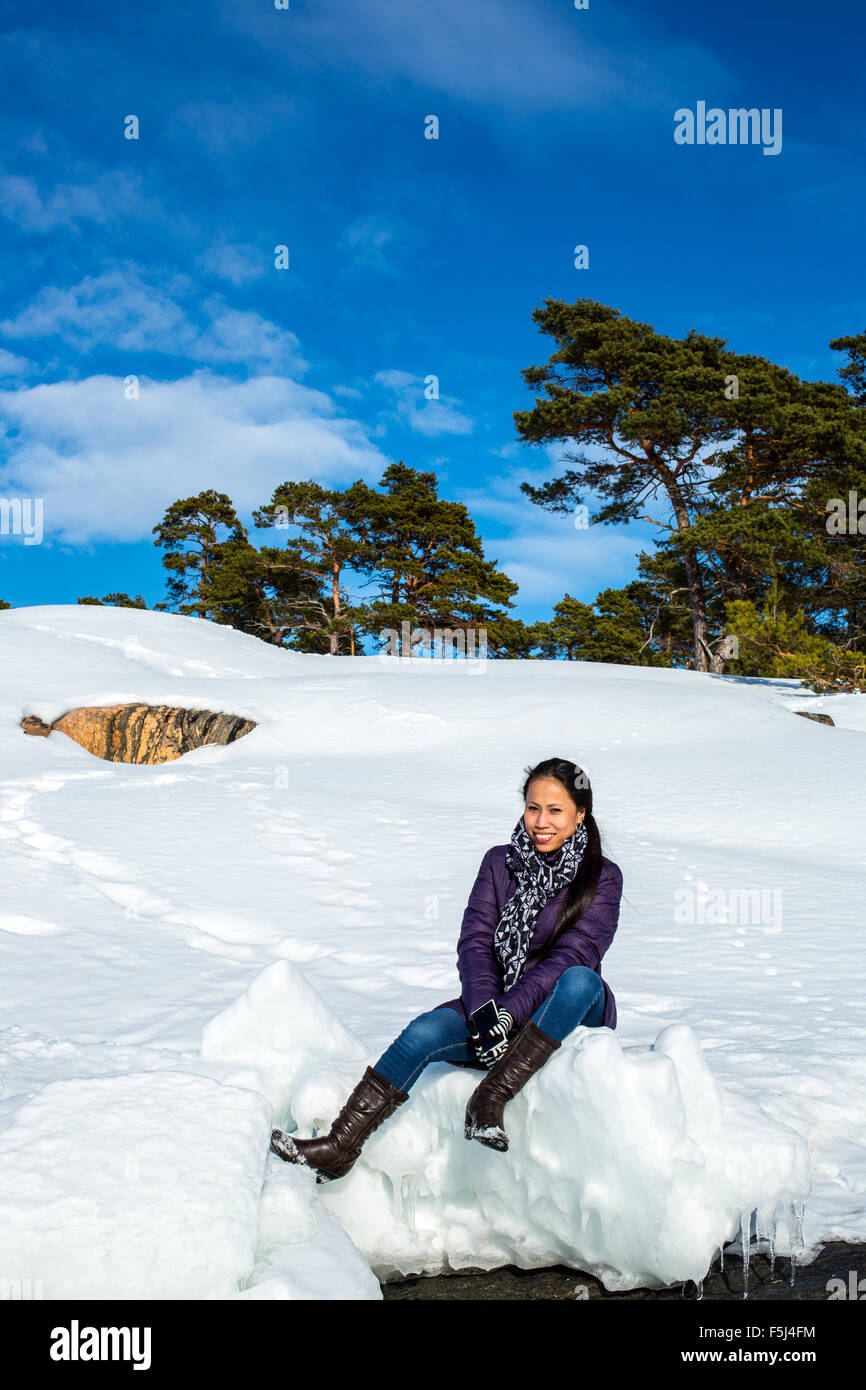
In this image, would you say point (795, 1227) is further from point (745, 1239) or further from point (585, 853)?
point (585, 853)

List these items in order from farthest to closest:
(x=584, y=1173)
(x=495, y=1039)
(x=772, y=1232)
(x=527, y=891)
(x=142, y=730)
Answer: (x=142, y=730)
(x=527, y=891)
(x=495, y=1039)
(x=772, y=1232)
(x=584, y=1173)

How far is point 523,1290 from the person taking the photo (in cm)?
246

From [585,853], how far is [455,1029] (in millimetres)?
740

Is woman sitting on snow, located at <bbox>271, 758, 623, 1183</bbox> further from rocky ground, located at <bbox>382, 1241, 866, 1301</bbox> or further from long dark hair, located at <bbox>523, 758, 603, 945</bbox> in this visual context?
rocky ground, located at <bbox>382, 1241, 866, 1301</bbox>

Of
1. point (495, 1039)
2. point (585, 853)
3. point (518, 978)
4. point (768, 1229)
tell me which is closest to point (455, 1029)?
point (495, 1039)

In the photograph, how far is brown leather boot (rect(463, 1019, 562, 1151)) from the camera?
251 centimetres

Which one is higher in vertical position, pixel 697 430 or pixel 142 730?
pixel 697 430

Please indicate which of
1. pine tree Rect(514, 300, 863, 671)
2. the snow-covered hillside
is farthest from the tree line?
the snow-covered hillside

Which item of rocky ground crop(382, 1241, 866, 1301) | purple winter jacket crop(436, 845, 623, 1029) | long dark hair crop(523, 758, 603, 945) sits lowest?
rocky ground crop(382, 1241, 866, 1301)

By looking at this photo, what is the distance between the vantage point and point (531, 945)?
A: 3068 mm

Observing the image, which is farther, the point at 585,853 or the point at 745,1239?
the point at 585,853

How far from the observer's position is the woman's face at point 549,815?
3.11 meters
